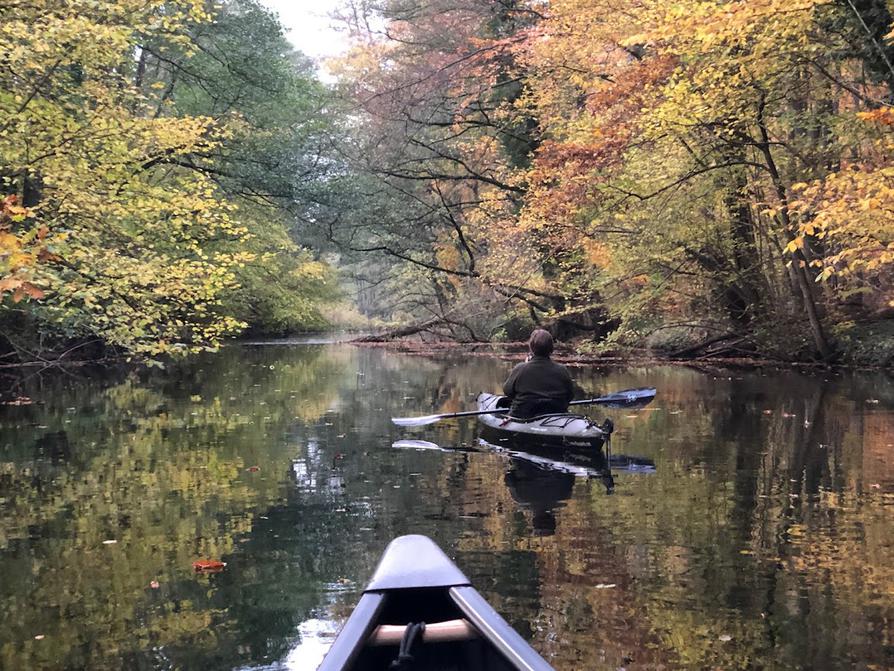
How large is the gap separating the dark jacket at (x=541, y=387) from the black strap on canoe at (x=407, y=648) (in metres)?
6.48

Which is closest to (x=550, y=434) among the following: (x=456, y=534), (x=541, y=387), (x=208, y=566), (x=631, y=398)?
(x=541, y=387)

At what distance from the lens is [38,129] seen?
11922mm

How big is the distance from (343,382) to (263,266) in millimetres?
10778

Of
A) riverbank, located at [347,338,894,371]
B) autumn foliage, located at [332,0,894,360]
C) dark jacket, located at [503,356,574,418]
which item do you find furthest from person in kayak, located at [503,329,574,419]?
riverbank, located at [347,338,894,371]

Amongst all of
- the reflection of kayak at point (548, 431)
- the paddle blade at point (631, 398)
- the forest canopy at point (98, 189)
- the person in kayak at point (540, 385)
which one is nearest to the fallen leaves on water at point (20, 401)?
the forest canopy at point (98, 189)

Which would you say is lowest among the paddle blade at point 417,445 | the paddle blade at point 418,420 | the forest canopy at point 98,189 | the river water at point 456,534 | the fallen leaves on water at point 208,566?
the fallen leaves on water at point 208,566

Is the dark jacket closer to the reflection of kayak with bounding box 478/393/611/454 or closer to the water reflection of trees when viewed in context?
the reflection of kayak with bounding box 478/393/611/454

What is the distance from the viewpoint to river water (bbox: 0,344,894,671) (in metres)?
4.23

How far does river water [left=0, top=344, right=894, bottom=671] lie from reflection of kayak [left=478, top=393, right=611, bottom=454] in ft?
1.22

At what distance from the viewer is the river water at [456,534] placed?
4.23 m

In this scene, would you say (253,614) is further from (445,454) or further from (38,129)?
(38,129)

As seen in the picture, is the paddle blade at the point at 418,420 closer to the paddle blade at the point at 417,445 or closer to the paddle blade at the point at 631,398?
the paddle blade at the point at 417,445

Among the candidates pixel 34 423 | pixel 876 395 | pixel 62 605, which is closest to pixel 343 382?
pixel 34 423

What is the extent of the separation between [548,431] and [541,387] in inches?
30.7
